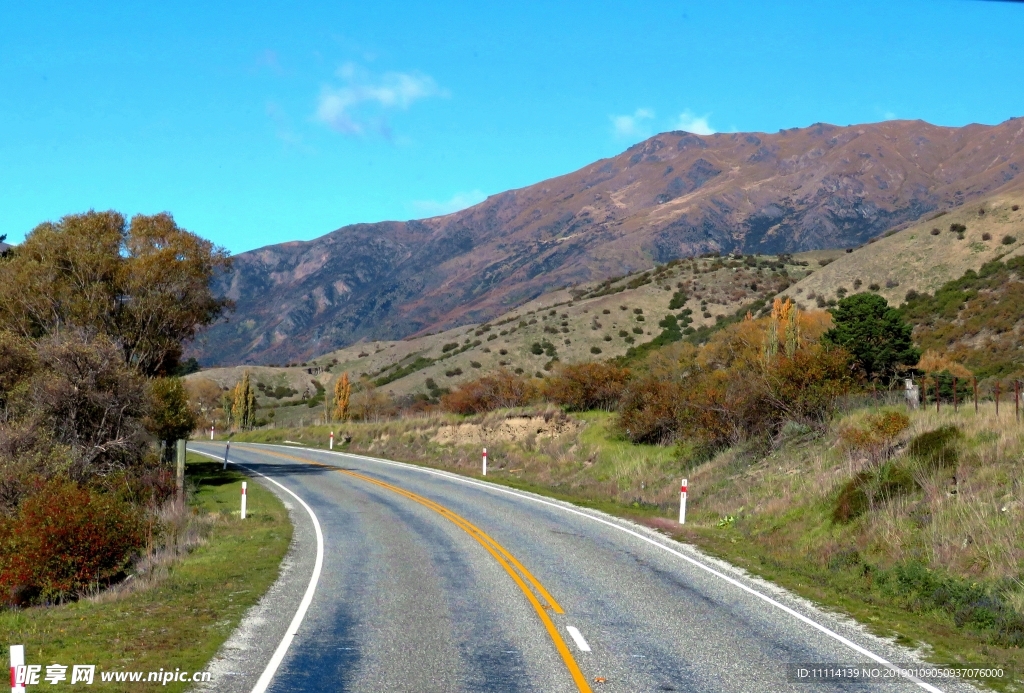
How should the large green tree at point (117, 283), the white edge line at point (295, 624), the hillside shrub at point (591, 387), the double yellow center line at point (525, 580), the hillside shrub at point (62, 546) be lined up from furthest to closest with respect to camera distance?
the hillside shrub at point (591, 387)
the large green tree at point (117, 283)
the hillside shrub at point (62, 546)
the double yellow center line at point (525, 580)
the white edge line at point (295, 624)

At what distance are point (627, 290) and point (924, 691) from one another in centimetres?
8788

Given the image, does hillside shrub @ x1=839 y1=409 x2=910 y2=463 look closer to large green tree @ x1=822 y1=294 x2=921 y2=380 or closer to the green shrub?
the green shrub

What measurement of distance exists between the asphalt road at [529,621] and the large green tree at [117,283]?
56.4 ft

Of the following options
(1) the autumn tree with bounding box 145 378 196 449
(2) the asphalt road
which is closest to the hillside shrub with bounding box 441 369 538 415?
(1) the autumn tree with bounding box 145 378 196 449

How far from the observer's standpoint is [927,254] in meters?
67.4

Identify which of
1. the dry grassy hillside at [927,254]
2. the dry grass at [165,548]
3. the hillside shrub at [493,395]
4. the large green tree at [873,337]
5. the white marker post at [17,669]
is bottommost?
the dry grass at [165,548]

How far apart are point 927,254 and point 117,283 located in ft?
192

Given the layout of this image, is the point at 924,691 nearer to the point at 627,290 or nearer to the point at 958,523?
the point at 958,523

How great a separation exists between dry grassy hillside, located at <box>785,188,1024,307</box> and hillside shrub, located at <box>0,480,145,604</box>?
56140mm

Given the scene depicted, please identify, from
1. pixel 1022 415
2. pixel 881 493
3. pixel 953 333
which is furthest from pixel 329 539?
pixel 953 333

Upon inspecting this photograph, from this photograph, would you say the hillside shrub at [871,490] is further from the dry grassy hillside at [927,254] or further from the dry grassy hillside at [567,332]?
the dry grassy hillside at [567,332]

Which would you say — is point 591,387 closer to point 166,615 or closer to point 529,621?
point 529,621

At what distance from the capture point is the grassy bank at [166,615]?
31.7ft

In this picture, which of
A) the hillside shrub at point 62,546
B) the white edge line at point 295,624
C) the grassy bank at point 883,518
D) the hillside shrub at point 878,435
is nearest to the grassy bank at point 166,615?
the white edge line at point 295,624
